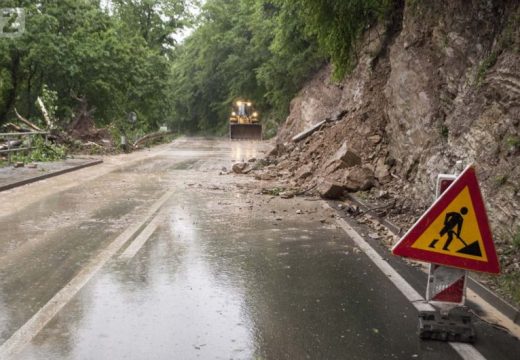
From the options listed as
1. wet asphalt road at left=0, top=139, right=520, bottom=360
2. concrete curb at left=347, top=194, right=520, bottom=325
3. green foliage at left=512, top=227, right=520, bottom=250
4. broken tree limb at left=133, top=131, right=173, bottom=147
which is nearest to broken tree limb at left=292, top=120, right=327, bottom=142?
wet asphalt road at left=0, top=139, right=520, bottom=360

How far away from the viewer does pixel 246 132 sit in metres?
52.3

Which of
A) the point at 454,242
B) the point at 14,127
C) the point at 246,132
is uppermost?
the point at 454,242

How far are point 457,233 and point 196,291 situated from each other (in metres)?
2.67

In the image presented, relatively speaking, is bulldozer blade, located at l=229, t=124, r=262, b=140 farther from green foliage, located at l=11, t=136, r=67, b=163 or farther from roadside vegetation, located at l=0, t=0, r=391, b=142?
green foliage, located at l=11, t=136, r=67, b=163

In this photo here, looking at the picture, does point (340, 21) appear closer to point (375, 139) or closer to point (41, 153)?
point (375, 139)

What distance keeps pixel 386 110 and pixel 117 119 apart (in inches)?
982

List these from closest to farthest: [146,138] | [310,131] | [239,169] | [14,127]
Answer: [239,169]
[310,131]
[14,127]
[146,138]

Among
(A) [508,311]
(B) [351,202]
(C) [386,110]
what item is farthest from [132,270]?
(C) [386,110]

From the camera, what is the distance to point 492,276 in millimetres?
6277

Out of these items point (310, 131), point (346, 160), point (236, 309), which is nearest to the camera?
point (236, 309)

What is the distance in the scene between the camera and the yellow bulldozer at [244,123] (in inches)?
2041

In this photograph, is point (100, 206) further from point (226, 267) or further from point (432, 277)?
point (432, 277)

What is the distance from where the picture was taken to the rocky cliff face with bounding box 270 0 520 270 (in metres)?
7.77

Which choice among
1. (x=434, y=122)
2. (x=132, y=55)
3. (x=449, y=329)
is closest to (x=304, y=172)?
(x=434, y=122)
